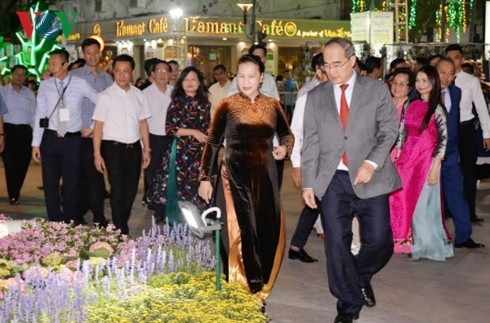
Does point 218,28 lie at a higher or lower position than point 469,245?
higher

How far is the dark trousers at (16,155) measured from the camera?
1441 centimetres

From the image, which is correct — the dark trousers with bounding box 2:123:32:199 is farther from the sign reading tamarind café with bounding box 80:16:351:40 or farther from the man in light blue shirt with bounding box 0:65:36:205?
the sign reading tamarind café with bounding box 80:16:351:40

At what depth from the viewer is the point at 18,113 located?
14781 millimetres

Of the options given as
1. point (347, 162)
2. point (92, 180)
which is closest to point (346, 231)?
point (347, 162)

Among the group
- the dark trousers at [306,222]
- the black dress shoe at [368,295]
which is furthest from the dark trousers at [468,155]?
the black dress shoe at [368,295]

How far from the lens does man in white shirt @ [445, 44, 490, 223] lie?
421 inches

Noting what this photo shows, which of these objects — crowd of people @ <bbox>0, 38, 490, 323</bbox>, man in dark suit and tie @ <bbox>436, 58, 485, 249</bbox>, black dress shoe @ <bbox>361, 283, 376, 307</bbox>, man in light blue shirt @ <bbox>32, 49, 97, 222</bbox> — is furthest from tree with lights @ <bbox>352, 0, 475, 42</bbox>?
black dress shoe @ <bbox>361, 283, 376, 307</bbox>

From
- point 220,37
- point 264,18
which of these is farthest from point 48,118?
point 264,18

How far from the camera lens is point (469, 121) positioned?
10.9 m

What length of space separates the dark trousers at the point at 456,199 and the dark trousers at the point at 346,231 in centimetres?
321

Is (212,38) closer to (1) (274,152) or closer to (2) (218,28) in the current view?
(2) (218,28)

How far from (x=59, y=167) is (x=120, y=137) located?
2.74ft

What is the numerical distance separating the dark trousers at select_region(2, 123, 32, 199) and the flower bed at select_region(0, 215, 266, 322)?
6.64m

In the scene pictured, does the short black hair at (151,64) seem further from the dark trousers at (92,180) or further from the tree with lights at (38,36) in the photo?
the tree with lights at (38,36)
